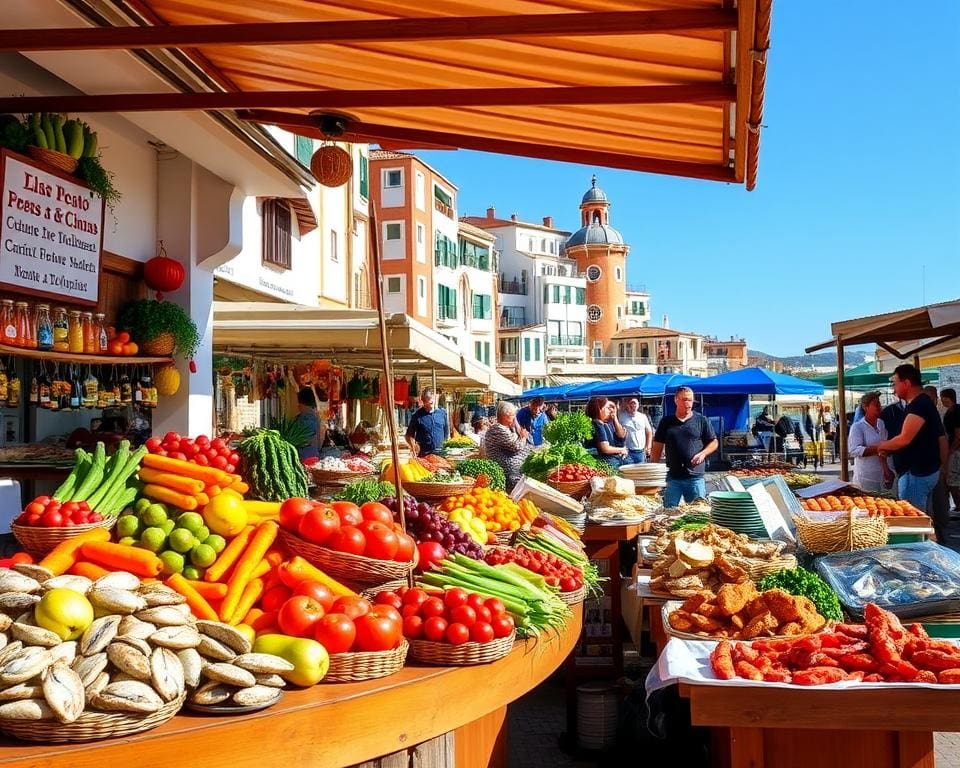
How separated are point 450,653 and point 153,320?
16.2 feet

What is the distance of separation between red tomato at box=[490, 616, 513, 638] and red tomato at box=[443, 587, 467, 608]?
5.7 inches

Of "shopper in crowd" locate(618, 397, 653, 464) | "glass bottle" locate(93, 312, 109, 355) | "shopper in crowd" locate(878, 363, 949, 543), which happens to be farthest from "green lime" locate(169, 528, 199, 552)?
"shopper in crowd" locate(618, 397, 653, 464)

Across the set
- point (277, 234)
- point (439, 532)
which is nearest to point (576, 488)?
point (439, 532)

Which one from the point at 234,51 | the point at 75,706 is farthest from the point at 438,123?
the point at 75,706

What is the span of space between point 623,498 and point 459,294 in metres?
48.7

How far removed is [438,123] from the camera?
6.08 metres

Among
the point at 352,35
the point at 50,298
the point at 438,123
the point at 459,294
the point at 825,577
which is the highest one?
the point at 459,294

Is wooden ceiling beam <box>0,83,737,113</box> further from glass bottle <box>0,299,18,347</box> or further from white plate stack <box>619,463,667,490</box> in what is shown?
white plate stack <box>619,463,667,490</box>

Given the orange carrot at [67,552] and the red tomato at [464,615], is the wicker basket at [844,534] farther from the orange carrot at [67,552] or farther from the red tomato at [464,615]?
the orange carrot at [67,552]

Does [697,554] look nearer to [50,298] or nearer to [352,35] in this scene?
[352,35]

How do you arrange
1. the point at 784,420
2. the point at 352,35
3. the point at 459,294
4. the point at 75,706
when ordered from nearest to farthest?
the point at 75,706
the point at 352,35
the point at 784,420
the point at 459,294

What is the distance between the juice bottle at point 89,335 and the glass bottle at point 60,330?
0.76 ft

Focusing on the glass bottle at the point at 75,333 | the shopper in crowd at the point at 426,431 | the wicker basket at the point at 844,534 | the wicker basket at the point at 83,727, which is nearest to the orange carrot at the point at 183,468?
the wicker basket at the point at 83,727

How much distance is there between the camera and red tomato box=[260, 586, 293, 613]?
3449 mm
